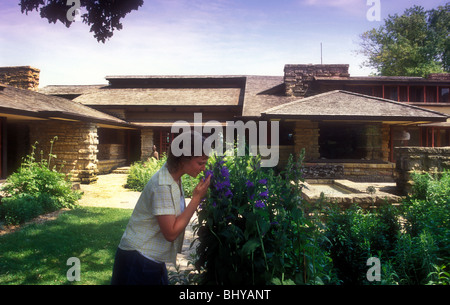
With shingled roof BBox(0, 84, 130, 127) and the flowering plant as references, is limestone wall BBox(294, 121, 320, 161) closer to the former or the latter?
shingled roof BBox(0, 84, 130, 127)

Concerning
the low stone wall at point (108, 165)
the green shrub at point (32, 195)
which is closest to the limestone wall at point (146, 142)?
the low stone wall at point (108, 165)

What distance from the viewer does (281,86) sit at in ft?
61.3

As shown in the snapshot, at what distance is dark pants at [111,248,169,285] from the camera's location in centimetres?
186

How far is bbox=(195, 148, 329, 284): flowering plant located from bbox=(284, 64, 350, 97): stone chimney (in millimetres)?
16200

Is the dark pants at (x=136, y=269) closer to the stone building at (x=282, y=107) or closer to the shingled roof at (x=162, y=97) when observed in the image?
the stone building at (x=282, y=107)

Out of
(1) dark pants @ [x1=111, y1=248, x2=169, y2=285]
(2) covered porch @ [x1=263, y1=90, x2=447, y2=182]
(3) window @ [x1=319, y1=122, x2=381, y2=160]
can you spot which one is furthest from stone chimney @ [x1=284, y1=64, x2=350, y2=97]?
(1) dark pants @ [x1=111, y1=248, x2=169, y2=285]

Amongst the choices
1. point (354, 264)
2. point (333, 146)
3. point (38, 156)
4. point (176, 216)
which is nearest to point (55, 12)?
point (176, 216)

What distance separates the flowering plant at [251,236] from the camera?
1771 mm

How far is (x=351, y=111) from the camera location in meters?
11.9

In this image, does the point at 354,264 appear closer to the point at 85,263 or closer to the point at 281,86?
the point at 85,263

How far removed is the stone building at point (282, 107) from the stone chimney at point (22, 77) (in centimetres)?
25

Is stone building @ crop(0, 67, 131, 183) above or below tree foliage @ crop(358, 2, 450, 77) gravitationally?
below

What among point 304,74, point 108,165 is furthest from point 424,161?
point 108,165

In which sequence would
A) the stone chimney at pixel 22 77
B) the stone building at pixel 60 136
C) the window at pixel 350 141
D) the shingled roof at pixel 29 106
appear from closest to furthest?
1. the shingled roof at pixel 29 106
2. the stone building at pixel 60 136
3. the window at pixel 350 141
4. the stone chimney at pixel 22 77
